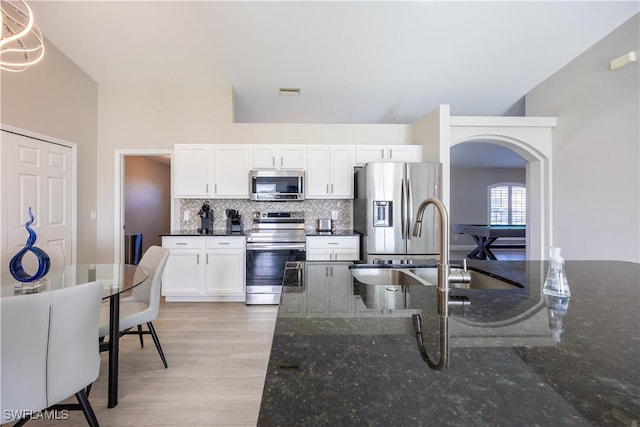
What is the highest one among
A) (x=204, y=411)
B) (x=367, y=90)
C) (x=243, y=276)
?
(x=367, y=90)

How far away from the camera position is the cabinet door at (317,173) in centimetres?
393

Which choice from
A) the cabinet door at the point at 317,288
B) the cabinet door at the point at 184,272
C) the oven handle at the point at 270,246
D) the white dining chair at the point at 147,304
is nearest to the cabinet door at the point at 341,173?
the oven handle at the point at 270,246

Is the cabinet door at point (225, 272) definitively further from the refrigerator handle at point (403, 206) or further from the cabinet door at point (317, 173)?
the refrigerator handle at point (403, 206)

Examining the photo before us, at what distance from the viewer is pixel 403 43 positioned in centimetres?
327

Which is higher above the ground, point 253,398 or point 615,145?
point 615,145

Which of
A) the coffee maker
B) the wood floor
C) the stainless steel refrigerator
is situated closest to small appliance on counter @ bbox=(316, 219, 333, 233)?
the stainless steel refrigerator

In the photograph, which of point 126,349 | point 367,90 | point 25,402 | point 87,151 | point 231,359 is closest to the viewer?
point 25,402

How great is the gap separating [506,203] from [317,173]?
7918mm

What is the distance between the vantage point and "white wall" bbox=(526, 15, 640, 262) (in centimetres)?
287

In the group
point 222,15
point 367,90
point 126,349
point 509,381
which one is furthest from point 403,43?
point 126,349

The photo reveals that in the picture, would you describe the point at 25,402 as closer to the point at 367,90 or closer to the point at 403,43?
the point at 403,43

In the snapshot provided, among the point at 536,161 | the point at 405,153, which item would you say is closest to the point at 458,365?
the point at 405,153

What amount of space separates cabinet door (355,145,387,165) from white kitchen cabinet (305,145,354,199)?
0.33ft

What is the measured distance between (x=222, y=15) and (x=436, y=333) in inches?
136
